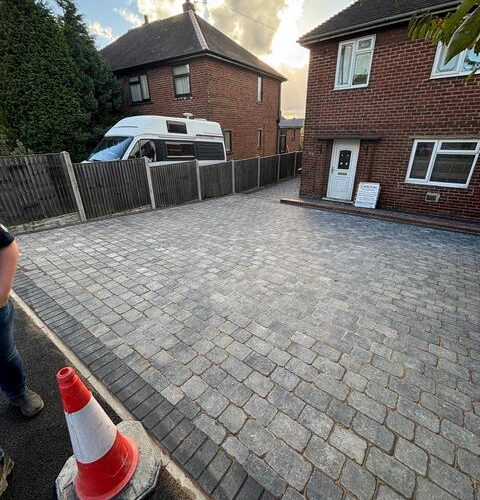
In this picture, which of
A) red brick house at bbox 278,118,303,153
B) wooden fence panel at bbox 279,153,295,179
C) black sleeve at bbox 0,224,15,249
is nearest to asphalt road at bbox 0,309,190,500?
black sleeve at bbox 0,224,15,249

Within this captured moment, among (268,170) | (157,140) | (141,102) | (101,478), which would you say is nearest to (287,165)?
(268,170)

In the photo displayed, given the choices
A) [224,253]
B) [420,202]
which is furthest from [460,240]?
[224,253]

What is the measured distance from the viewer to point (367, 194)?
858 cm

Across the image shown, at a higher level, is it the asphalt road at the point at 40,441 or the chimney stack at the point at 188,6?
the chimney stack at the point at 188,6

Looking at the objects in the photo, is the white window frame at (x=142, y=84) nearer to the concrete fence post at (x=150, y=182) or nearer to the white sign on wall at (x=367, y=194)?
the concrete fence post at (x=150, y=182)

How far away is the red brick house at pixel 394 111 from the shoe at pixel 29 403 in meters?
9.53

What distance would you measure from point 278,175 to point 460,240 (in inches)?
398

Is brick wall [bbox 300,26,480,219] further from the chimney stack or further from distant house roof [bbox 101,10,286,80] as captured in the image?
the chimney stack

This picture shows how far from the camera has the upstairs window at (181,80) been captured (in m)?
13.3

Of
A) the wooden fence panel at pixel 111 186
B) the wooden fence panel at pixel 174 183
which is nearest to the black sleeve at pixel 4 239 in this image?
the wooden fence panel at pixel 111 186

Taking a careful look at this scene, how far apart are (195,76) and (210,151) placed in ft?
15.0

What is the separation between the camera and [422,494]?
1.72 m

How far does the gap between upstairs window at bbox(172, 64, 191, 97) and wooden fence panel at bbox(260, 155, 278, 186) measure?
531 cm

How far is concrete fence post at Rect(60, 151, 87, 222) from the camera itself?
6469mm
